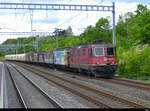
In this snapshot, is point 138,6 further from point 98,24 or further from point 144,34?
point 98,24

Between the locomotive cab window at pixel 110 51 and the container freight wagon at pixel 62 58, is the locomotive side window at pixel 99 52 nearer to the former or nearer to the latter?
the locomotive cab window at pixel 110 51

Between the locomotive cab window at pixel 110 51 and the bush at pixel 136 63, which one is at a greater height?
the locomotive cab window at pixel 110 51

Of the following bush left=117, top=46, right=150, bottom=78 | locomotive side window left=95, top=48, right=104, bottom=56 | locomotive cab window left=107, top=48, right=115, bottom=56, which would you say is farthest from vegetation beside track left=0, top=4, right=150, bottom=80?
locomotive side window left=95, top=48, right=104, bottom=56

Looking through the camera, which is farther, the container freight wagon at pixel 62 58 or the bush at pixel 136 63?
the container freight wagon at pixel 62 58

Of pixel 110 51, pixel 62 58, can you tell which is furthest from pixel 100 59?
pixel 62 58

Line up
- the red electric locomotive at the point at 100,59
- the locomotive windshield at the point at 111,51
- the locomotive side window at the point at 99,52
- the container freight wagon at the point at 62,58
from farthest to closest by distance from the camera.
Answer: the container freight wagon at the point at 62,58 < the locomotive windshield at the point at 111,51 < the locomotive side window at the point at 99,52 < the red electric locomotive at the point at 100,59

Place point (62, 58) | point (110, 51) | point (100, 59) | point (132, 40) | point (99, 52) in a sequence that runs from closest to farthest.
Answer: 1. point (100, 59)
2. point (99, 52)
3. point (110, 51)
4. point (62, 58)
5. point (132, 40)

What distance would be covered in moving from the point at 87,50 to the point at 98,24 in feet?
98.7

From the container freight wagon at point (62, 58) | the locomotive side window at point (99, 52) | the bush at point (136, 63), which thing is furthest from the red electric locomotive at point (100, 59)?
Result: the container freight wagon at point (62, 58)

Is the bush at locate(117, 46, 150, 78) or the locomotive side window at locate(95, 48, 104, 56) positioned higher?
the locomotive side window at locate(95, 48, 104, 56)

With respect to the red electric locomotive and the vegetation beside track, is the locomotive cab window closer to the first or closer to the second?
the red electric locomotive

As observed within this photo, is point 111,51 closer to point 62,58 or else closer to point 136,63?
point 136,63

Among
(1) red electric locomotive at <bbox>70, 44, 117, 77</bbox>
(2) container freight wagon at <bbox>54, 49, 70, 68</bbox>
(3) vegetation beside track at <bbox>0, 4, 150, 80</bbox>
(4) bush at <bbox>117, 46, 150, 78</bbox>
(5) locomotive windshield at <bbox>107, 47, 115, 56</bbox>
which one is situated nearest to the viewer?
(1) red electric locomotive at <bbox>70, 44, 117, 77</bbox>

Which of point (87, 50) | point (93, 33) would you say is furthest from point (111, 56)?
point (93, 33)
